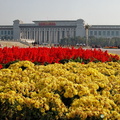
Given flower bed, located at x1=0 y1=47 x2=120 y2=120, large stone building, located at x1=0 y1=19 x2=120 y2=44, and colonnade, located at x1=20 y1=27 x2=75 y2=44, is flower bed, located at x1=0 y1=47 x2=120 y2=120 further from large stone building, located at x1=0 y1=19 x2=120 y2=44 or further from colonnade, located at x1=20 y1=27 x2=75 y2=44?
colonnade, located at x1=20 y1=27 x2=75 y2=44

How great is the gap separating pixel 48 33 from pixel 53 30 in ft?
6.45

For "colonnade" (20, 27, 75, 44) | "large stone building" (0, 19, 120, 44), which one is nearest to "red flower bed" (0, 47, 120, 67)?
"large stone building" (0, 19, 120, 44)

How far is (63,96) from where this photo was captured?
3.43 metres

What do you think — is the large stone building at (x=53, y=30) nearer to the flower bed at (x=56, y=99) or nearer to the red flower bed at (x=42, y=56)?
the red flower bed at (x=42, y=56)

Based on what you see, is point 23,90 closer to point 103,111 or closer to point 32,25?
point 103,111

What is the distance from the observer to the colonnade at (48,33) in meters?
94.4

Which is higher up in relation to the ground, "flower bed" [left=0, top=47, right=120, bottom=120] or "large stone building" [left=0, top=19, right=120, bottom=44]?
"large stone building" [left=0, top=19, right=120, bottom=44]

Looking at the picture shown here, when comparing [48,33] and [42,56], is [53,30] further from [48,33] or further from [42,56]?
[42,56]

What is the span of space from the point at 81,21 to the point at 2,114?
297 ft

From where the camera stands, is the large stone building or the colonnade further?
the colonnade

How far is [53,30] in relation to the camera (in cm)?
9581

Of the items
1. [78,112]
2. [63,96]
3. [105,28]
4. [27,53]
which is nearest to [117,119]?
[78,112]

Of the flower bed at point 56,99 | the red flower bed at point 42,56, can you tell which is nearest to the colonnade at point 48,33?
the red flower bed at point 42,56

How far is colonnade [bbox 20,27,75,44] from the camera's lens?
94438 millimetres
